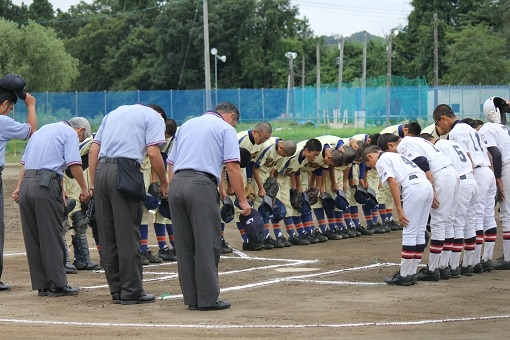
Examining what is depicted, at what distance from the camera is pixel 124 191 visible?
37.1 ft

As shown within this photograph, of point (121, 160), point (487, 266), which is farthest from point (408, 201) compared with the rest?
point (121, 160)

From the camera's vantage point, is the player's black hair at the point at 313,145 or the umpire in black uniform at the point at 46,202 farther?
the player's black hair at the point at 313,145

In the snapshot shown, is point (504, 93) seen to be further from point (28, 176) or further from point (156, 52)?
point (28, 176)

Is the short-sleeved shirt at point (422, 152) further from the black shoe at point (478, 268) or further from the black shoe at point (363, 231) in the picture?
the black shoe at point (363, 231)

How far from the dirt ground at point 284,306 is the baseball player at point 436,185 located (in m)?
0.37

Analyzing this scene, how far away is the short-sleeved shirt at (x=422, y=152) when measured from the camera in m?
13.2

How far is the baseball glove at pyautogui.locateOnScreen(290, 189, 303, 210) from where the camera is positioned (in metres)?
17.9

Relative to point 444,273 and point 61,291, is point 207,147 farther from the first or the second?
point 444,273

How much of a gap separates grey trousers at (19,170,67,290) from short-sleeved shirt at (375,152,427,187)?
3.98m

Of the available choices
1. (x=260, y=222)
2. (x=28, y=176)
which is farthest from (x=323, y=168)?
(x=28, y=176)

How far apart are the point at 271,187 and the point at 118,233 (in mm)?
6233

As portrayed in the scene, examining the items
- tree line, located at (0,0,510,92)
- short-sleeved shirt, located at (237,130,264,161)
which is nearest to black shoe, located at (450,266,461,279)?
short-sleeved shirt, located at (237,130,264,161)

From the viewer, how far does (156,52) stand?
73500mm

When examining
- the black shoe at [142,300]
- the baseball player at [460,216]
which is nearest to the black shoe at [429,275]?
the baseball player at [460,216]
